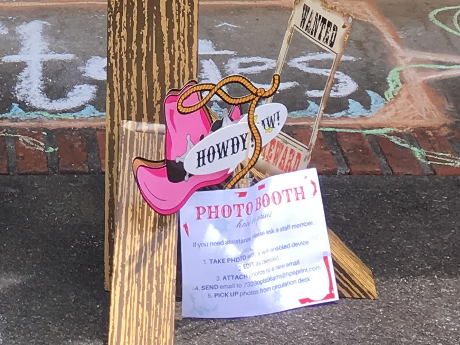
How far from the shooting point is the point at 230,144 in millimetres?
1474

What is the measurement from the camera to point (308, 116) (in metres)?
2.65

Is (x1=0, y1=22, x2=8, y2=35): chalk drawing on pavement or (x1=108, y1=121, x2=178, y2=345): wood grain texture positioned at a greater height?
(x1=108, y1=121, x2=178, y2=345): wood grain texture

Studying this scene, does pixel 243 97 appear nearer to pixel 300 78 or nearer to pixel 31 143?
pixel 31 143

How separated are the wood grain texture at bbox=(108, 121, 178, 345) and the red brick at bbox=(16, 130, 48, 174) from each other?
0.84 m

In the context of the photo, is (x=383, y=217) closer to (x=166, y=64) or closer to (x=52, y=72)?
(x=166, y=64)

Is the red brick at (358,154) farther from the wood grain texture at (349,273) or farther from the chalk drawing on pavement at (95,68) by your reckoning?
the chalk drawing on pavement at (95,68)

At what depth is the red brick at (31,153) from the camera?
2.26 metres

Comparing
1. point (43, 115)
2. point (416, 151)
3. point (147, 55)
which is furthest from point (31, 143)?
point (416, 151)

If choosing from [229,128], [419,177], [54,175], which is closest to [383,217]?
[419,177]

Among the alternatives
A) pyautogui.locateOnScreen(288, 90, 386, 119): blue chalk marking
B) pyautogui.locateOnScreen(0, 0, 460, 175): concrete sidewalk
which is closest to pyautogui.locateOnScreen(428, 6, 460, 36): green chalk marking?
pyautogui.locateOnScreen(0, 0, 460, 175): concrete sidewalk

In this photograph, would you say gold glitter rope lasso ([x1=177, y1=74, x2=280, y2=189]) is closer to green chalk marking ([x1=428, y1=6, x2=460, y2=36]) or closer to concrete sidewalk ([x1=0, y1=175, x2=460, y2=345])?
concrete sidewalk ([x1=0, y1=175, x2=460, y2=345])

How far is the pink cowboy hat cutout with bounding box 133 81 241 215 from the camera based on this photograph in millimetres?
1410

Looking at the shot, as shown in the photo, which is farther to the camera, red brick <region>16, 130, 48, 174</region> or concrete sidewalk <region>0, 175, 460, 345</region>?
red brick <region>16, 130, 48, 174</region>

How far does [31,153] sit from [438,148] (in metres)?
1.43
